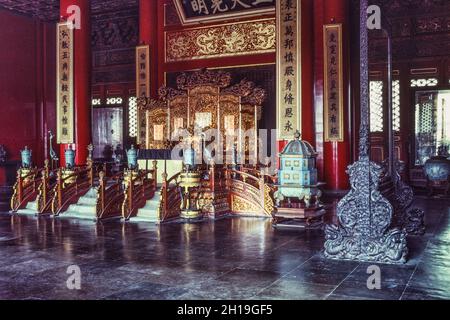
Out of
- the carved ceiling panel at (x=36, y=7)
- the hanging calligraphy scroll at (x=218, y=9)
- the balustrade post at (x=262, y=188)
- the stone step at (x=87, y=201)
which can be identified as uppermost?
the carved ceiling panel at (x=36, y=7)

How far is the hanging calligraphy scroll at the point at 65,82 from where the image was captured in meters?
9.70

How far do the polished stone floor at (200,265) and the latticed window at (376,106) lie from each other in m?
4.04

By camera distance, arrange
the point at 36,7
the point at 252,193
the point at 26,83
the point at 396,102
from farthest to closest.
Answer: the point at 26,83 < the point at 36,7 < the point at 396,102 < the point at 252,193

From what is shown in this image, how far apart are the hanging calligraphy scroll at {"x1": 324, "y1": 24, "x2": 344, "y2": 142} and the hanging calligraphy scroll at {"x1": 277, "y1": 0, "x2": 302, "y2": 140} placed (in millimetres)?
567

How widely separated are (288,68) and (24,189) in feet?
15.8

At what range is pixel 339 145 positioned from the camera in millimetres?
8750

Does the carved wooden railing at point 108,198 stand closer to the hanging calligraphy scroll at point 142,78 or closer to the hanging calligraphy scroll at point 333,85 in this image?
the hanging calligraphy scroll at point 142,78

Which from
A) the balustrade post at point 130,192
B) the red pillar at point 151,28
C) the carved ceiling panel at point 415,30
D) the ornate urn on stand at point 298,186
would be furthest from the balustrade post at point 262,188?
the red pillar at point 151,28

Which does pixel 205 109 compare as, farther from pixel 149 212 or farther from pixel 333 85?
pixel 149 212

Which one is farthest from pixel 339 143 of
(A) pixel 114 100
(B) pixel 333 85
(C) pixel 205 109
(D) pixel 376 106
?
(A) pixel 114 100

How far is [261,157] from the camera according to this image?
948 centimetres

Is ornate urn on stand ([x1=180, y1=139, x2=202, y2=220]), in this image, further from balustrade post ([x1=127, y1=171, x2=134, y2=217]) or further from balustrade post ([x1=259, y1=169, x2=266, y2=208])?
balustrade post ([x1=259, y1=169, x2=266, y2=208])

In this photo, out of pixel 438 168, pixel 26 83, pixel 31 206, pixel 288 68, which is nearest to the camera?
pixel 31 206
